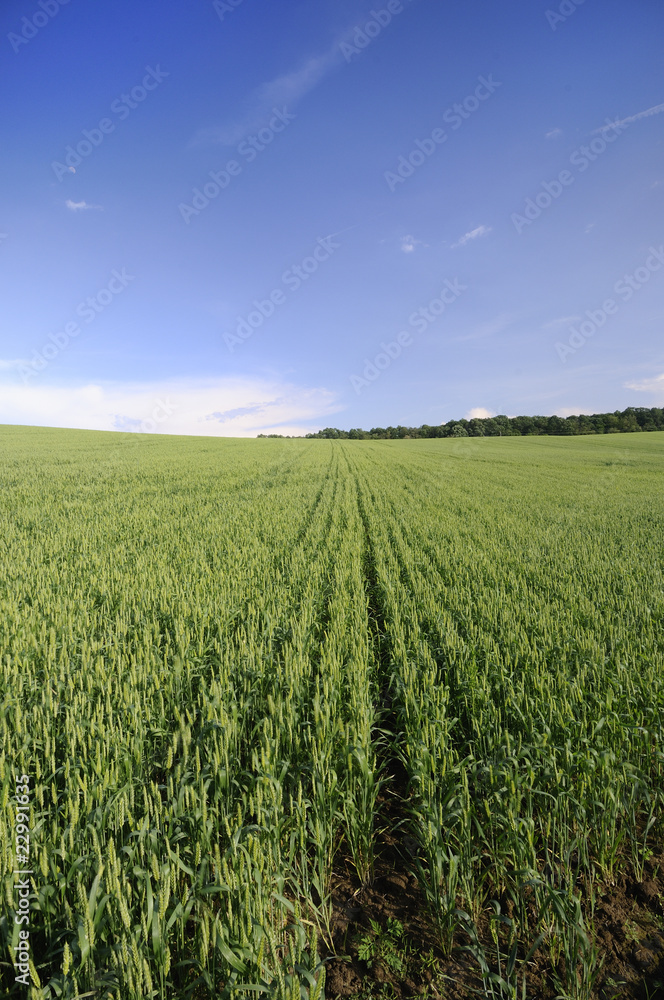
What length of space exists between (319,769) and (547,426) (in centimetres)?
11081

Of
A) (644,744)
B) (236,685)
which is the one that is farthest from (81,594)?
(644,744)

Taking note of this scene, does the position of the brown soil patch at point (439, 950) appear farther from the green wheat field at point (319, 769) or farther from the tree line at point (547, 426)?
the tree line at point (547, 426)

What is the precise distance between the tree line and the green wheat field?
100266 mm

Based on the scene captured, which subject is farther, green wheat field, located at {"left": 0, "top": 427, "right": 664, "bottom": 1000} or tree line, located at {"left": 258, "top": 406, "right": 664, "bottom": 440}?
tree line, located at {"left": 258, "top": 406, "right": 664, "bottom": 440}

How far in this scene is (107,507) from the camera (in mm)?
13430

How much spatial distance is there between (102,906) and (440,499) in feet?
50.3

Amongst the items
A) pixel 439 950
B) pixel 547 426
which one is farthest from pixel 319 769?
pixel 547 426

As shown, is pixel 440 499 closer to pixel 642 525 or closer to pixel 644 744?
pixel 642 525

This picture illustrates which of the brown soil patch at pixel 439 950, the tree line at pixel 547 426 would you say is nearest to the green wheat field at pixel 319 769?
the brown soil patch at pixel 439 950

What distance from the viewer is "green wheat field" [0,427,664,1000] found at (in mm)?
2119

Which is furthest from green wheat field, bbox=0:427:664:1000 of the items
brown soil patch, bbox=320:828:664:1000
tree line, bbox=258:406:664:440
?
tree line, bbox=258:406:664:440

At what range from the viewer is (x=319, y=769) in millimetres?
2951

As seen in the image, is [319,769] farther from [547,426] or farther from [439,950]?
[547,426]

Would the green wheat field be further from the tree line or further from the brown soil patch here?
the tree line
